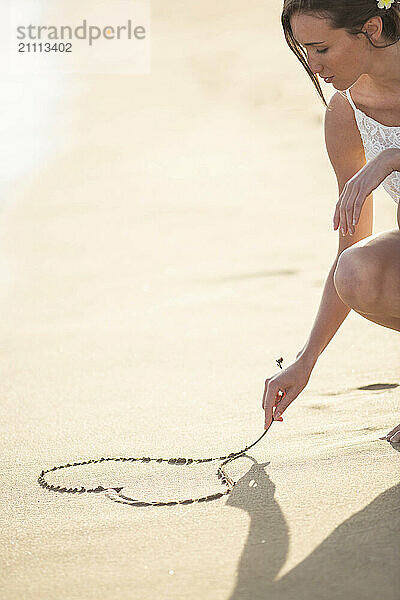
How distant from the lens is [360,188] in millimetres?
1887

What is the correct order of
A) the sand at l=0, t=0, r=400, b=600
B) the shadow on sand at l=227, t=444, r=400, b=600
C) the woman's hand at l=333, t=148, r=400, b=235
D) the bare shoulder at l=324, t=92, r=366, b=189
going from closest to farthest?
the shadow on sand at l=227, t=444, r=400, b=600
the sand at l=0, t=0, r=400, b=600
the woman's hand at l=333, t=148, r=400, b=235
the bare shoulder at l=324, t=92, r=366, b=189

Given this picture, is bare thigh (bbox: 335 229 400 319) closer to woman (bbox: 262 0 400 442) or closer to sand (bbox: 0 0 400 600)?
woman (bbox: 262 0 400 442)

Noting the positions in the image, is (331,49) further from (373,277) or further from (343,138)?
(373,277)

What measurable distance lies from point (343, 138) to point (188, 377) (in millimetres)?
955

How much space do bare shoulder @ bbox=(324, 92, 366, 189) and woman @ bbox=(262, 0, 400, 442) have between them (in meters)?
0.05

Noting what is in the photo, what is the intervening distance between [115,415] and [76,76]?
811 centimetres

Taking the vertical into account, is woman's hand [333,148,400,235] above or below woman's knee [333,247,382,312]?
above

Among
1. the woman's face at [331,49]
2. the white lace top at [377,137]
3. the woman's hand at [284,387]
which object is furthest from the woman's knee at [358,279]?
the woman's face at [331,49]

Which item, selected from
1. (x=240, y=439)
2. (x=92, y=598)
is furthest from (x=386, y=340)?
(x=92, y=598)

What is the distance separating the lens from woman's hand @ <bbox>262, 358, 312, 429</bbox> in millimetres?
2008

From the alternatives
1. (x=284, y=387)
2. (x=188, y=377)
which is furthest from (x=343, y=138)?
(x=188, y=377)

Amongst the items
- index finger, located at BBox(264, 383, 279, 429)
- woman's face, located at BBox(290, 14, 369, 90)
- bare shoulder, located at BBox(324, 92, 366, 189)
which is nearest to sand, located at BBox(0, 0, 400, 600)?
index finger, located at BBox(264, 383, 279, 429)

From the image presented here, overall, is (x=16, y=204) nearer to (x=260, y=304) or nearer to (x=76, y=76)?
(x=260, y=304)

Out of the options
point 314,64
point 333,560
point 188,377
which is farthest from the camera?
point 188,377
